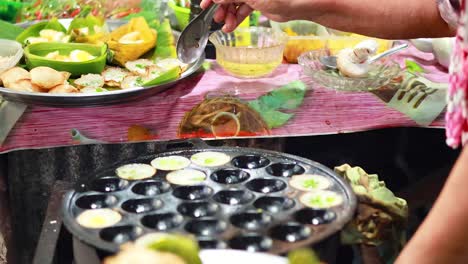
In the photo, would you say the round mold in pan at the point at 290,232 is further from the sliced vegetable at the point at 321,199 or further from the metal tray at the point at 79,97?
the metal tray at the point at 79,97

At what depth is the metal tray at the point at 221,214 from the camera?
1.11 metres

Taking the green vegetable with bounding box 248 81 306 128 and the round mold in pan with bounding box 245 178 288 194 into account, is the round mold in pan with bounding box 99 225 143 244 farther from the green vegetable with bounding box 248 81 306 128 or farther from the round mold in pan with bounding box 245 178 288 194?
the green vegetable with bounding box 248 81 306 128

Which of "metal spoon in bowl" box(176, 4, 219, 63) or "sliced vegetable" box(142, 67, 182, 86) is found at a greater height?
"metal spoon in bowl" box(176, 4, 219, 63)

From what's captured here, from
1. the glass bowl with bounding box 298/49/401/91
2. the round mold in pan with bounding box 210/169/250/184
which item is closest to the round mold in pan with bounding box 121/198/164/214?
the round mold in pan with bounding box 210/169/250/184

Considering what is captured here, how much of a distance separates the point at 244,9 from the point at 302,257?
1.12 metres

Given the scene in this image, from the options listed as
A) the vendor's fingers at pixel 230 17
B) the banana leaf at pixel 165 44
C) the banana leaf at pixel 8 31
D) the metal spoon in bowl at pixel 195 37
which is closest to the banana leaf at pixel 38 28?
the banana leaf at pixel 8 31

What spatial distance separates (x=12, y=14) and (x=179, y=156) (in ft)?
4.48

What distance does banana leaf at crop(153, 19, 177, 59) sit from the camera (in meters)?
2.30

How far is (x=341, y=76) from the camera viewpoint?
2135 millimetres

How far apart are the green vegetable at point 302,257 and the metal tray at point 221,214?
16mm

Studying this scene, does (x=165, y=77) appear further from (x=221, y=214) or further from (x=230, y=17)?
(x=221, y=214)

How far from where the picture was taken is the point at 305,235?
1.12 m

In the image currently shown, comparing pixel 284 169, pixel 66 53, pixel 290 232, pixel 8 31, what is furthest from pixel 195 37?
pixel 290 232

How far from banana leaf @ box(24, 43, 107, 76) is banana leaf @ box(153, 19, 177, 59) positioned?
0.68 feet
